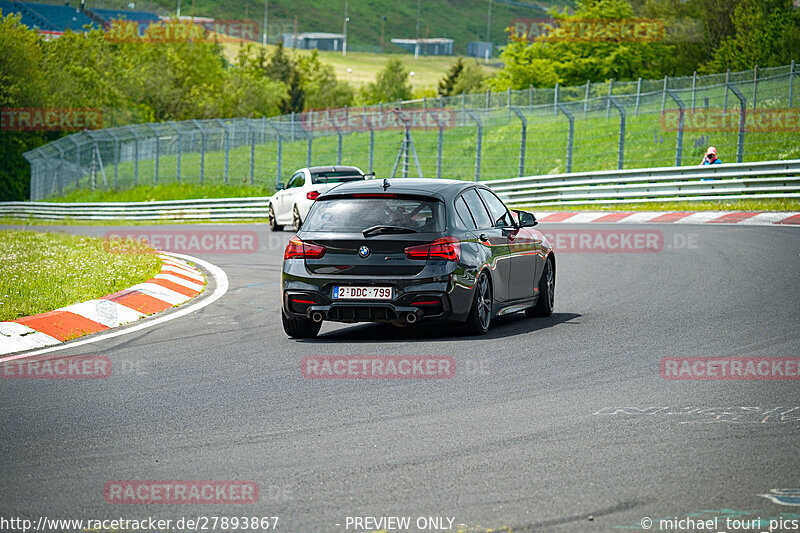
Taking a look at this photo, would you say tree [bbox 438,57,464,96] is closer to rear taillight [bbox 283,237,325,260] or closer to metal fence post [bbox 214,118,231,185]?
metal fence post [bbox 214,118,231,185]

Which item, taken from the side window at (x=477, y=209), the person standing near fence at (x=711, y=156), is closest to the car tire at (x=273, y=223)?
the person standing near fence at (x=711, y=156)

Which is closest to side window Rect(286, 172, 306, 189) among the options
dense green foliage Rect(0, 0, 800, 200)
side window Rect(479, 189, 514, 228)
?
side window Rect(479, 189, 514, 228)

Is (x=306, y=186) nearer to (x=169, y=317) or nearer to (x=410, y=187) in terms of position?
(x=169, y=317)

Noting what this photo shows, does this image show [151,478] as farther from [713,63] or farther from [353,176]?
[713,63]

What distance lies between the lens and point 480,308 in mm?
10195

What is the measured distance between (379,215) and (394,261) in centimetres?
50

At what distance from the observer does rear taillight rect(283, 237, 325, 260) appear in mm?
10133

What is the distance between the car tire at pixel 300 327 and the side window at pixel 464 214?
1.61 meters

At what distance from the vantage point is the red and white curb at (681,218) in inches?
889

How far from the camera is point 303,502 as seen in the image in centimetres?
491

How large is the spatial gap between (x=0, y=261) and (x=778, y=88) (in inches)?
777
